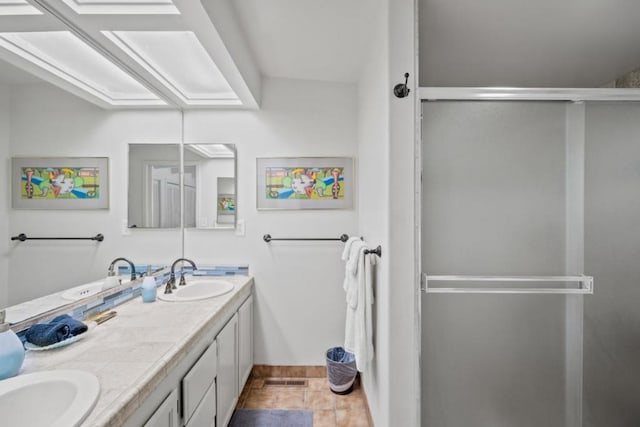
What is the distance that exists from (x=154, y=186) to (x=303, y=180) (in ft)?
3.66

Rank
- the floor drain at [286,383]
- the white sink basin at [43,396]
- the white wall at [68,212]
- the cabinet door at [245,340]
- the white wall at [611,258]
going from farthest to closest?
the floor drain at [286,383], the cabinet door at [245,340], the white wall at [611,258], the white wall at [68,212], the white sink basin at [43,396]

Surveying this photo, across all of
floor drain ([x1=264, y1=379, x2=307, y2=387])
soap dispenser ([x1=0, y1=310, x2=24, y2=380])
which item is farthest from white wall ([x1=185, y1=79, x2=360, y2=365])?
soap dispenser ([x1=0, y1=310, x2=24, y2=380])

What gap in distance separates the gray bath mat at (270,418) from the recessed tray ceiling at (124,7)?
234 centimetres

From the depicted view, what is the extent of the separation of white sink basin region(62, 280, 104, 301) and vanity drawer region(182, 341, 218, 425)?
2.25ft

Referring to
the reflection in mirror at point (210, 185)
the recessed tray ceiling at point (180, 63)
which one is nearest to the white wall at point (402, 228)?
the recessed tray ceiling at point (180, 63)

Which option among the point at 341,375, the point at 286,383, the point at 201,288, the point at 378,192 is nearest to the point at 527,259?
the point at 378,192

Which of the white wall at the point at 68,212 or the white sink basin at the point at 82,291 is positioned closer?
the white wall at the point at 68,212

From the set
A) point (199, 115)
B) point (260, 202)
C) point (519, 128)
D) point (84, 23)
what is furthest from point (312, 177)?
point (84, 23)

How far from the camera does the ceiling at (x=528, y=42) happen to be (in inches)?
53.0

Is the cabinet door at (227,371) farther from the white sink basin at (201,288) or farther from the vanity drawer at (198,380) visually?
the white sink basin at (201,288)

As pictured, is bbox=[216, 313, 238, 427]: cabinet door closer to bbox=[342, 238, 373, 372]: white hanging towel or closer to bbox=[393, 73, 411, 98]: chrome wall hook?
bbox=[342, 238, 373, 372]: white hanging towel

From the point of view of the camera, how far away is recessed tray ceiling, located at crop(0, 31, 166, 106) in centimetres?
113

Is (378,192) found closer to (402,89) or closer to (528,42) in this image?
(402,89)

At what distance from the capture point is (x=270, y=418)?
6.02ft
